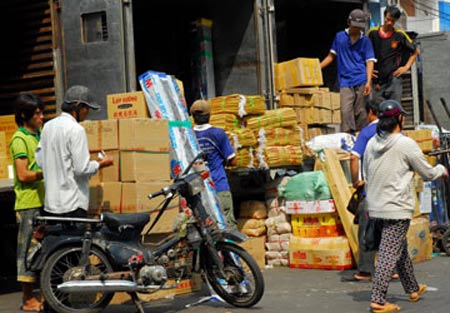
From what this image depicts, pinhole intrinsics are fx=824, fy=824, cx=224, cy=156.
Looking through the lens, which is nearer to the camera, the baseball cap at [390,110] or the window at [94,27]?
the baseball cap at [390,110]

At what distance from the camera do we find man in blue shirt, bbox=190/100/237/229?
9.29 metres

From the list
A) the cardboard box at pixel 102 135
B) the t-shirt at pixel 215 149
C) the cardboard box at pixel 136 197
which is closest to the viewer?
the cardboard box at pixel 136 197

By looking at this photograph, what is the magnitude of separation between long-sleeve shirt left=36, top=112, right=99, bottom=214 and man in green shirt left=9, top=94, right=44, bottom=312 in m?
0.36

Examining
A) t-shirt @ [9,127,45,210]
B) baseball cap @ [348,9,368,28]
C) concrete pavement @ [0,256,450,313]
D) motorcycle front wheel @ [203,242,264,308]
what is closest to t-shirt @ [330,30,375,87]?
baseball cap @ [348,9,368,28]

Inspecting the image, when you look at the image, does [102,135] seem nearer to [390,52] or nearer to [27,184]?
[27,184]

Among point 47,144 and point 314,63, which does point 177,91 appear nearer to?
point 47,144

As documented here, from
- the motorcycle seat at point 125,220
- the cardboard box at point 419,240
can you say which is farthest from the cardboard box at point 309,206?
the motorcycle seat at point 125,220

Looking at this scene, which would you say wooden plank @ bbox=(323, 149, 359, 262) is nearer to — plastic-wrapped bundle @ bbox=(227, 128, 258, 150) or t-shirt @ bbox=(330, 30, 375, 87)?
plastic-wrapped bundle @ bbox=(227, 128, 258, 150)

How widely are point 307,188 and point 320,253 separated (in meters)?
0.85

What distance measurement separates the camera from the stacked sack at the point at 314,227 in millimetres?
10266

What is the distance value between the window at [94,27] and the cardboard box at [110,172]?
9.77 ft

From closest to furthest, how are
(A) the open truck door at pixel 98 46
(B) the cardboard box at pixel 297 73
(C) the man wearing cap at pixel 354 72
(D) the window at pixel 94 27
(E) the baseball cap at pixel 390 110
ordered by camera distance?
(E) the baseball cap at pixel 390 110
(A) the open truck door at pixel 98 46
(D) the window at pixel 94 27
(C) the man wearing cap at pixel 354 72
(B) the cardboard box at pixel 297 73

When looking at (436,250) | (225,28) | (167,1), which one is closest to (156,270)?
(436,250)

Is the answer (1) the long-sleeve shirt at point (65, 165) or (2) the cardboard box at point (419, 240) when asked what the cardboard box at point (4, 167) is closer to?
(1) the long-sleeve shirt at point (65, 165)
